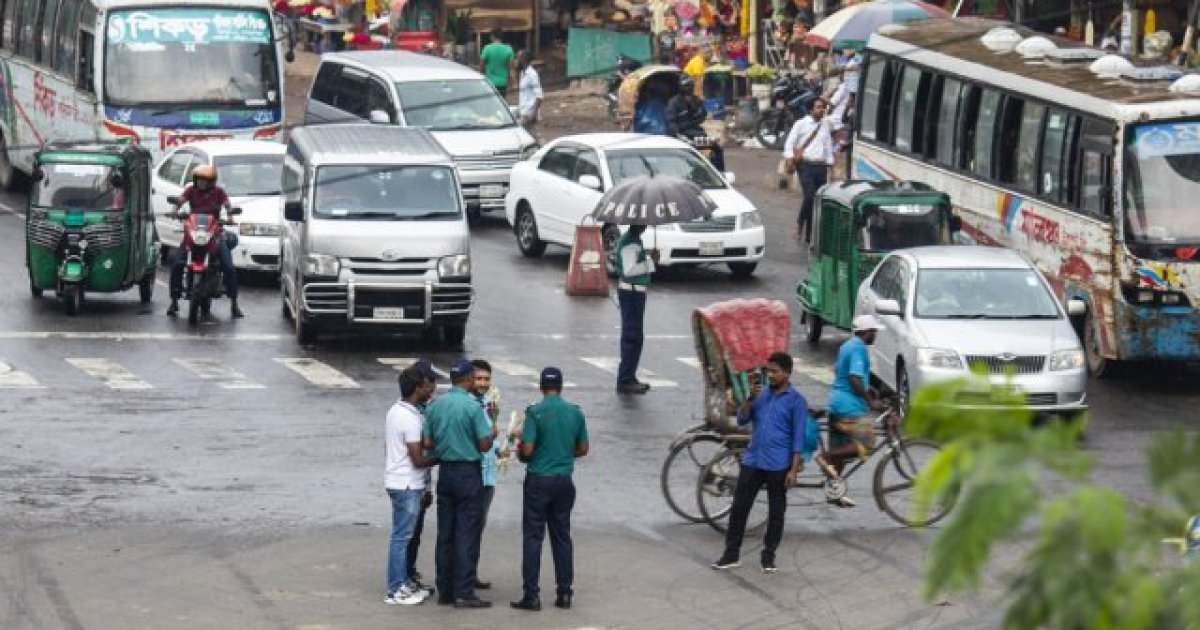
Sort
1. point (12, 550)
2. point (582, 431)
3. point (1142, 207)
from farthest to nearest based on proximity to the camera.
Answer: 1. point (1142, 207)
2. point (12, 550)
3. point (582, 431)

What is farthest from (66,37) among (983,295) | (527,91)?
(983,295)

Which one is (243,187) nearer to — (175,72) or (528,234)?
(528,234)

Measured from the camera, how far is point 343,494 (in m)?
17.2

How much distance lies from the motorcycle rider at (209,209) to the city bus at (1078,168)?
8.09 meters

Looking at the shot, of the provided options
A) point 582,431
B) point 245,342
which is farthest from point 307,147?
point 582,431

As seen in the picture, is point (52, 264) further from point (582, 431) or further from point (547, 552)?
point (582, 431)

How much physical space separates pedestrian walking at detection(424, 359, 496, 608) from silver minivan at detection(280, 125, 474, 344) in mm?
10064

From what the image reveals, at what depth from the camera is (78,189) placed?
26.3 meters

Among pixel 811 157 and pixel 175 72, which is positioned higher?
pixel 175 72

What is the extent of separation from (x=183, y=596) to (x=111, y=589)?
450 mm

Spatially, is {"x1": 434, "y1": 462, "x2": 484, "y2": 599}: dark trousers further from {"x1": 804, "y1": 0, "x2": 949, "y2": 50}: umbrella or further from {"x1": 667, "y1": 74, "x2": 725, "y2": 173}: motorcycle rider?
{"x1": 667, "y1": 74, "x2": 725, "y2": 173}: motorcycle rider

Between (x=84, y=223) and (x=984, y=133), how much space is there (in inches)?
387

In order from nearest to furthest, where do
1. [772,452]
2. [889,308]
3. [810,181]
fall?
[772,452]
[889,308]
[810,181]

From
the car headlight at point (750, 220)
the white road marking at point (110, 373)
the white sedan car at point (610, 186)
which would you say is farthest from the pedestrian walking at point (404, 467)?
the car headlight at point (750, 220)
